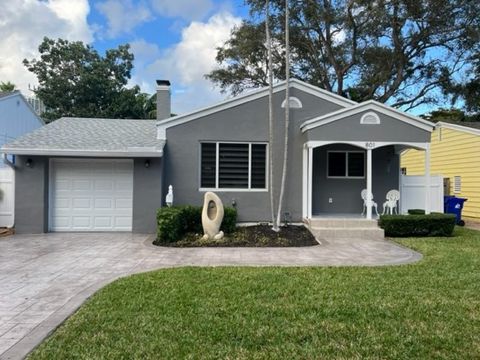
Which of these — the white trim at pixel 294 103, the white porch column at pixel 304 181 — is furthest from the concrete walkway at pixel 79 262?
the white trim at pixel 294 103

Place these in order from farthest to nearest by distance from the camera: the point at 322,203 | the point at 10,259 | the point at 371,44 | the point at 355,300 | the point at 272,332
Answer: the point at 371,44 → the point at 322,203 → the point at 10,259 → the point at 355,300 → the point at 272,332

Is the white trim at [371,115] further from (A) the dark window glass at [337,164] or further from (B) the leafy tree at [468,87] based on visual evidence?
(B) the leafy tree at [468,87]

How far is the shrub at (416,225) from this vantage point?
11.0 meters

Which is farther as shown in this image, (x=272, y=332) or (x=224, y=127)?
(x=224, y=127)

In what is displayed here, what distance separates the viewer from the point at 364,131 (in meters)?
11.5

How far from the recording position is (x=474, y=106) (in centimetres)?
2558

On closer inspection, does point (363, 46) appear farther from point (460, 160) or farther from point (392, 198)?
point (392, 198)

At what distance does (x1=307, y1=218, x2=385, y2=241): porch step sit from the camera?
10.7 metres

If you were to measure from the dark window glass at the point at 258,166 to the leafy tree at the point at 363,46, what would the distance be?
13077 millimetres

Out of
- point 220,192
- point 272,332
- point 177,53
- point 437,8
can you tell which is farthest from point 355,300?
point 437,8

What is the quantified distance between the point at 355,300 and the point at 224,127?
26.5 feet

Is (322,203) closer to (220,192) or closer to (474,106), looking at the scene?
(220,192)

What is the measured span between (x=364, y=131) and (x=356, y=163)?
1895mm

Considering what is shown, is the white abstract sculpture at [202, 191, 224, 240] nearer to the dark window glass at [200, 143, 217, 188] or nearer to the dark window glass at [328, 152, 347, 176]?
the dark window glass at [200, 143, 217, 188]
